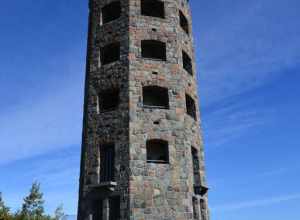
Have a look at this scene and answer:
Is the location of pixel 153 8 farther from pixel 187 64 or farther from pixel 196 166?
pixel 196 166

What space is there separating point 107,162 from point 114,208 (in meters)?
2.81

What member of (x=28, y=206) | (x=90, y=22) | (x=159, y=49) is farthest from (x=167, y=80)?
(x=28, y=206)

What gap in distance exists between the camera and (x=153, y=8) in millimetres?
26844

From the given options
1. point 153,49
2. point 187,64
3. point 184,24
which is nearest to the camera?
point 153,49

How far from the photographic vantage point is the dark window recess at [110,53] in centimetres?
2438

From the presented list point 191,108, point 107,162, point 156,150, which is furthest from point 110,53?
point 107,162

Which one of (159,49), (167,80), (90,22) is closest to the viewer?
(167,80)

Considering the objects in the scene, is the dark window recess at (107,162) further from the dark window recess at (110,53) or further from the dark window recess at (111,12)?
the dark window recess at (111,12)

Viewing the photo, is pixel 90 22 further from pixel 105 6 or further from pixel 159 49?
pixel 159 49

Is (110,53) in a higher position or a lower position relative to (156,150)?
higher

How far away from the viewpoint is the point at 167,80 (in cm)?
2284

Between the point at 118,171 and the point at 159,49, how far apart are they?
359 inches

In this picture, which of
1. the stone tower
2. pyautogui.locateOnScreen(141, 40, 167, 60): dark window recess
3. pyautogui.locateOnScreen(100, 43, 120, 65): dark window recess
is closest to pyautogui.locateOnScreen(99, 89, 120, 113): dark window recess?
the stone tower

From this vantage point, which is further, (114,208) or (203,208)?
(203,208)
